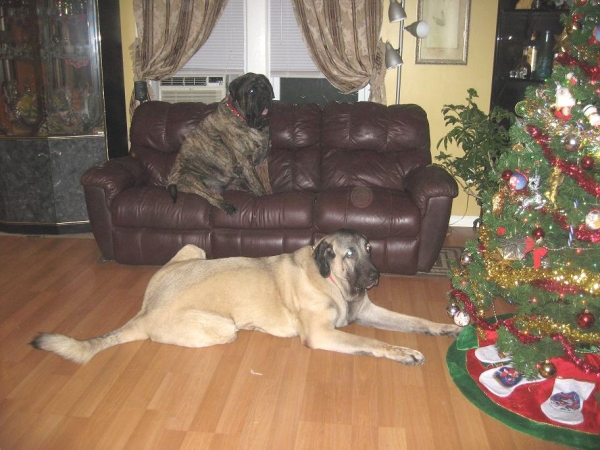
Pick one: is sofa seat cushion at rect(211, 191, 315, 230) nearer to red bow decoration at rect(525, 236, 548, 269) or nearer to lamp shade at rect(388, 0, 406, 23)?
red bow decoration at rect(525, 236, 548, 269)

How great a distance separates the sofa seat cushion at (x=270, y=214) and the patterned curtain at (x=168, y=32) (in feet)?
6.49

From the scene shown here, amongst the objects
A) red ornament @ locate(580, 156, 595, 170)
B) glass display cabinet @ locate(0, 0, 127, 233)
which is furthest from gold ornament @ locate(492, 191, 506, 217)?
glass display cabinet @ locate(0, 0, 127, 233)

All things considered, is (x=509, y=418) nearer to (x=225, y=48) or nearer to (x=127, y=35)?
(x=225, y=48)

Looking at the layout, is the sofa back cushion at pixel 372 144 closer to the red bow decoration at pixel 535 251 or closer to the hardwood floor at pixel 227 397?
the hardwood floor at pixel 227 397

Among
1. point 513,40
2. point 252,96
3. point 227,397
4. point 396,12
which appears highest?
point 396,12

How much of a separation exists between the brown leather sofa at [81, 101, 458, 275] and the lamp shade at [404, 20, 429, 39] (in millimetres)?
677

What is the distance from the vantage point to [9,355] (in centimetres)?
297

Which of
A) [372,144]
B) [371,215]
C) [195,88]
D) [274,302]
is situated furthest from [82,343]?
[195,88]

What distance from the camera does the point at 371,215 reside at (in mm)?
3842

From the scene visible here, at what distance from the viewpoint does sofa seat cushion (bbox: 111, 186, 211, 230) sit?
158 inches

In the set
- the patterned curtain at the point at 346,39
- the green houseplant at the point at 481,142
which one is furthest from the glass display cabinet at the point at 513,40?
the patterned curtain at the point at 346,39

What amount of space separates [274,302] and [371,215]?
3.94 feet

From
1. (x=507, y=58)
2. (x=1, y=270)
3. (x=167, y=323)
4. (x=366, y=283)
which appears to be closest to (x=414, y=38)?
(x=507, y=58)

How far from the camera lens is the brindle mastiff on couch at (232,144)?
420cm
